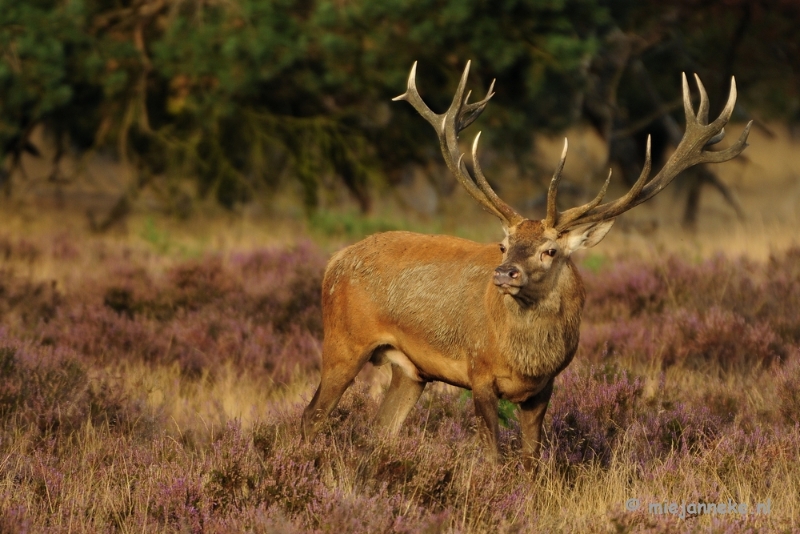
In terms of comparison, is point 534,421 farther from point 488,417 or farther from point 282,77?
point 282,77

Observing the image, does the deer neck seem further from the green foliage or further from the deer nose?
the green foliage

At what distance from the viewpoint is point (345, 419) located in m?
5.55

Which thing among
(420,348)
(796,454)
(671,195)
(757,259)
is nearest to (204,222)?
(757,259)

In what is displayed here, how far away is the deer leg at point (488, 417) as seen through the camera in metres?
4.79

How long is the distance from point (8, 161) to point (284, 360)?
9.01 metres

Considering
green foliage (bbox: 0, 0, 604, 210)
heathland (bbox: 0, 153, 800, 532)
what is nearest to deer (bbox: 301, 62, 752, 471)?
heathland (bbox: 0, 153, 800, 532)

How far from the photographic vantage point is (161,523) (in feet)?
13.4

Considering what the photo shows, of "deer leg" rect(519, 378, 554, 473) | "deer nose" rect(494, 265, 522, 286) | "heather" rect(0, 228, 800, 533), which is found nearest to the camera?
"heather" rect(0, 228, 800, 533)

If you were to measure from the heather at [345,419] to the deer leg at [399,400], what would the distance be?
3.4 inches

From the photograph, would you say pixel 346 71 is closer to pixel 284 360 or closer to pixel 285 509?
pixel 284 360

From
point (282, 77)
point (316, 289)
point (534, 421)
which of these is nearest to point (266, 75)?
point (282, 77)

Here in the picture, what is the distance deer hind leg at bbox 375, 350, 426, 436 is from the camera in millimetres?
5422

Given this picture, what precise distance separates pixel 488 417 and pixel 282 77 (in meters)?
9.76

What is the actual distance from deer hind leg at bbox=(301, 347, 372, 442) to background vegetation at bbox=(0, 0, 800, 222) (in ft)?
24.7
